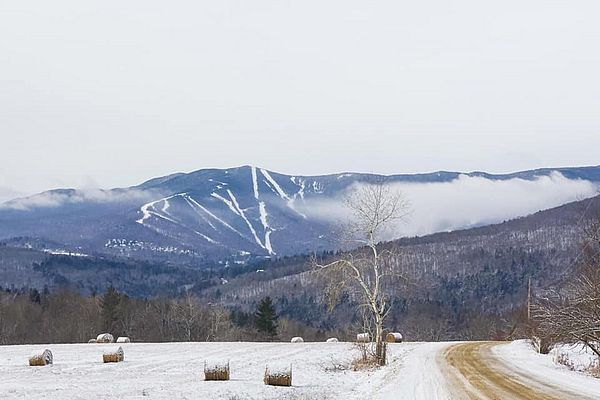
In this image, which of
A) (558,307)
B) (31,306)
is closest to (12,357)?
(558,307)

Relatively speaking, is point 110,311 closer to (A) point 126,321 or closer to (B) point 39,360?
(A) point 126,321

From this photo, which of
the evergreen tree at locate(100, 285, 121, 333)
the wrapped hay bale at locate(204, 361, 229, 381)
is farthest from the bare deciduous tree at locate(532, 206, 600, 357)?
the evergreen tree at locate(100, 285, 121, 333)

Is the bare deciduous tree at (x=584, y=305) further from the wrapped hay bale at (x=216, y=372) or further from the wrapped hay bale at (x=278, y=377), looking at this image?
the wrapped hay bale at (x=216, y=372)

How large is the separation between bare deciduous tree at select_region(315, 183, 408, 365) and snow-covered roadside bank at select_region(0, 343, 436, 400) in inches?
132

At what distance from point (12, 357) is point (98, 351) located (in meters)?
6.72

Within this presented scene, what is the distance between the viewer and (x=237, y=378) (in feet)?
89.1

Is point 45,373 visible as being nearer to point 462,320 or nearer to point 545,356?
point 545,356

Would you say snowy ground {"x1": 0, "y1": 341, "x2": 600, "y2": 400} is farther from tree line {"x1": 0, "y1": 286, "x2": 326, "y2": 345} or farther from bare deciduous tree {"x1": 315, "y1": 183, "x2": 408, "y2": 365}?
tree line {"x1": 0, "y1": 286, "x2": 326, "y2": 345}

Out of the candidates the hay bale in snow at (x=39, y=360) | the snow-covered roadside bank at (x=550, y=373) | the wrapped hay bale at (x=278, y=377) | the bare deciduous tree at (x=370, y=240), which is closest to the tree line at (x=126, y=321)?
the snow-covered roadside bank at (x=550, y=373)

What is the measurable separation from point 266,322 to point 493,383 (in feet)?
249

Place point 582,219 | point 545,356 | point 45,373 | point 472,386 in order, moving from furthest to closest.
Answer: point 545,356
point 582,219
point 45,373
point 472,386

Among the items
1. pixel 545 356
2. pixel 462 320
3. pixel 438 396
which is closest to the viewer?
pixel 438 396

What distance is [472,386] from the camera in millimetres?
23766

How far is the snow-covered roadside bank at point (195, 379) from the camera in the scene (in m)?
21.2
